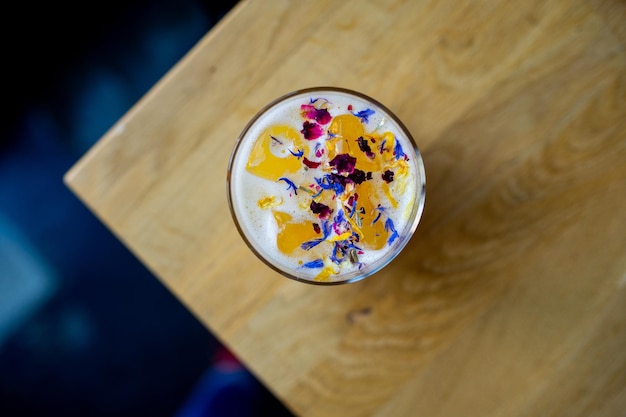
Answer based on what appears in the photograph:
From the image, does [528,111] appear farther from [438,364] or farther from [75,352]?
[75,352]

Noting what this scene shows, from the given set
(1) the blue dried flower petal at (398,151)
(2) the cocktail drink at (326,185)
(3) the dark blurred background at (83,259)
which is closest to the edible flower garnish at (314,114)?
(2) the cocktail drink at (326,185)

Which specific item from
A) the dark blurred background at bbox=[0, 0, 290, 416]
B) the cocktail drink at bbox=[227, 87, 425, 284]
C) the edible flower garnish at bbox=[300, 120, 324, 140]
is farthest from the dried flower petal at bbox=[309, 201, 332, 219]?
the dark blurred background at bbox=[0, 0, 290, 416]

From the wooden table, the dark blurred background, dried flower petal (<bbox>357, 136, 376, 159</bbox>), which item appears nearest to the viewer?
dried flower petal (<bbox>357, 136, 376, 159</bbox>)

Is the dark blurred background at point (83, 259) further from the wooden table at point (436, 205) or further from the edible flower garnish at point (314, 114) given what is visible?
the edible flower garnish at point (314, 114)

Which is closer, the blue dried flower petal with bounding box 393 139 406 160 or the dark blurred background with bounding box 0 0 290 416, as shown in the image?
the blue dried flower petal with bounding box 393 139 406 160

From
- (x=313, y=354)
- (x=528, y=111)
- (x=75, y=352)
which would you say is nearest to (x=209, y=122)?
(x=313, y=354)

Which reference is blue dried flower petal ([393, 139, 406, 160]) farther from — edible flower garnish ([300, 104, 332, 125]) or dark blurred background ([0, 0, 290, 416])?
dark blurred background ([0, 0, 290, 416])

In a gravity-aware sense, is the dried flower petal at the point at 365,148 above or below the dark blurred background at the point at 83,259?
below
